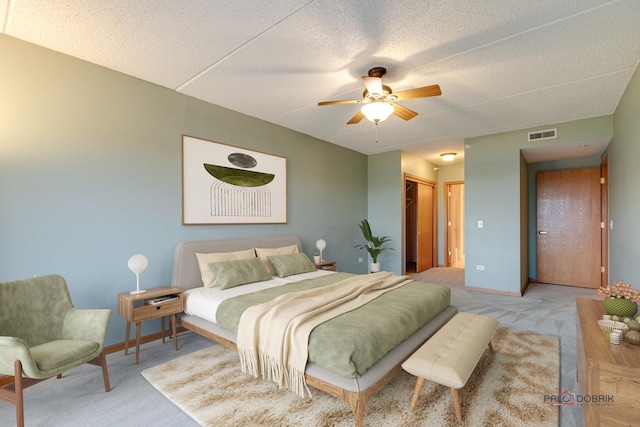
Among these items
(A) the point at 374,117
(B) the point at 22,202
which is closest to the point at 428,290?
(A) the point at 374,117

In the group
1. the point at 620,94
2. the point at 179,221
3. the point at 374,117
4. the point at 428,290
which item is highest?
the point at 620,94

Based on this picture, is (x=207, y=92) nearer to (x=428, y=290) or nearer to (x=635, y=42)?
(x=428, y=290)

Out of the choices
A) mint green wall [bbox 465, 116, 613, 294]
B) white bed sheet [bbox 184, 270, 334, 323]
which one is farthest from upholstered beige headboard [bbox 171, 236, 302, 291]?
mint green wall [bbox 465, 116, 613, 294]

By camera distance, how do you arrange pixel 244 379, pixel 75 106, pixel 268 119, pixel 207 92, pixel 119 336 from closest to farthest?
pixel 244 379
pixel 75 106
pixel 119 336
pixel 207 92
pixel 268 119

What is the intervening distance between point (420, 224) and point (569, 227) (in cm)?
272

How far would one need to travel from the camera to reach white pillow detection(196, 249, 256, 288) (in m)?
3.17

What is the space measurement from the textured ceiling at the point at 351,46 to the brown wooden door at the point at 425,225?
133 inches

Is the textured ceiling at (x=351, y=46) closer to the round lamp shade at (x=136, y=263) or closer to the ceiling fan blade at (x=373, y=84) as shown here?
the ceiling fan blade at (x=373, y=84)

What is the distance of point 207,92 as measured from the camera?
3.34 metres

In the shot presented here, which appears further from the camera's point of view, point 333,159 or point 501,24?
point 333,159

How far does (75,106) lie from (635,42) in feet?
16.0

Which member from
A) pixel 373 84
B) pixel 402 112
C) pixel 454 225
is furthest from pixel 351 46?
pixel 454 225

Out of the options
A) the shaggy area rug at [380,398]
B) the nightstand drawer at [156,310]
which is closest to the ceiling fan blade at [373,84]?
the shaggy area rug at [380,398]

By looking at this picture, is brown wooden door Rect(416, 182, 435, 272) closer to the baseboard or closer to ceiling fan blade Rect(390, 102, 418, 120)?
ceiling fan blade Rect(390, 102, 418, 120)
